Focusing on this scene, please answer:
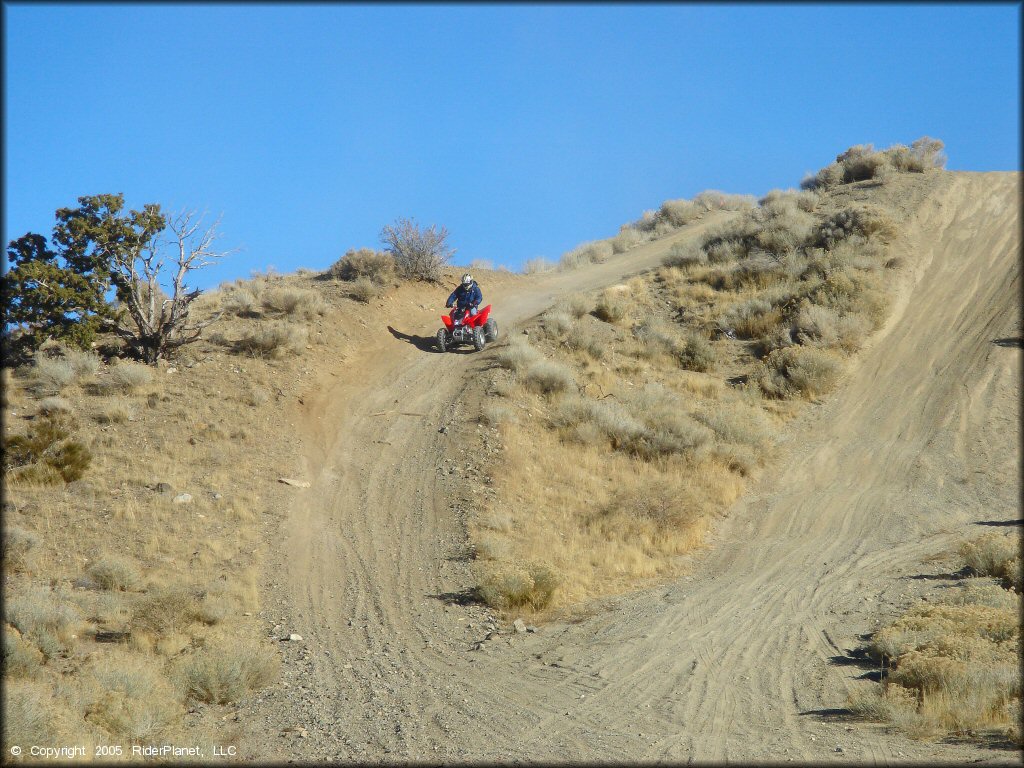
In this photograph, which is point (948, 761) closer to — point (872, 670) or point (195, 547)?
point (872, 670)

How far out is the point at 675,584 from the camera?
13.2 m

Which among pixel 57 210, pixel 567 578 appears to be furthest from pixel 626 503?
pixel 57 210

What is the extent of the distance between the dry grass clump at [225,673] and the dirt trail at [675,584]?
0.37m

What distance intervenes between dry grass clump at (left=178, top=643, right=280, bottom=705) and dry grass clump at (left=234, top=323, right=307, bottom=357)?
1154 cm

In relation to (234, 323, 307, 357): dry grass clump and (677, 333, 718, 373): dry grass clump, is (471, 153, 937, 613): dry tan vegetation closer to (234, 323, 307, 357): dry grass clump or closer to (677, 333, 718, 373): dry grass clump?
(677, 333, 718, 373): dry grass clump

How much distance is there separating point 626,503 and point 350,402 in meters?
7.90

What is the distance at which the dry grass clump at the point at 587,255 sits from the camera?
115 ft

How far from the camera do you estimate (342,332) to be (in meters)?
22.4

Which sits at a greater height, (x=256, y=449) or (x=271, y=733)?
(x=256, y=449)

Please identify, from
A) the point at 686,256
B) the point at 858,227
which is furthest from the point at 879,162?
the point at 686,256

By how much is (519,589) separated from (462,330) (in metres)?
11.3

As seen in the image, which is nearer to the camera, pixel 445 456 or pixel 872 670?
pixel 872 670

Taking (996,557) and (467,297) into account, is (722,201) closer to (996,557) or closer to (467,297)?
(467,297)

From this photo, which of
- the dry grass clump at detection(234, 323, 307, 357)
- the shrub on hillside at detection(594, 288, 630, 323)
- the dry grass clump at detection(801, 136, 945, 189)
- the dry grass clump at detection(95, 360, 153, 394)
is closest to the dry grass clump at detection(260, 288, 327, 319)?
the dry grass clump at detection(234, 323, 307, 357)
